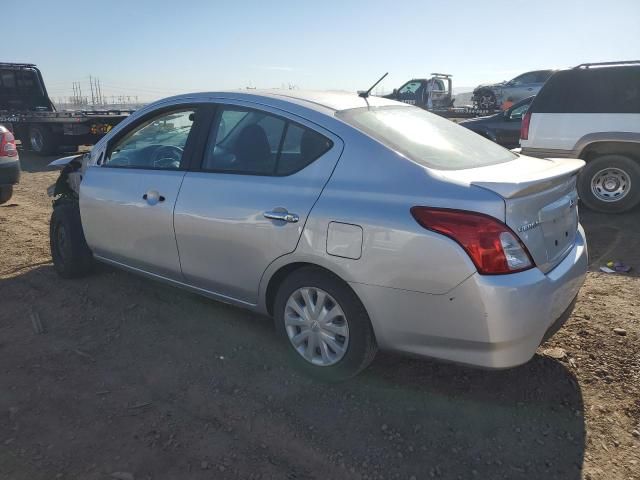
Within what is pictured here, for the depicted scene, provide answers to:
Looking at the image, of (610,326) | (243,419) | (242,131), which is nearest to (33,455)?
(243,419)

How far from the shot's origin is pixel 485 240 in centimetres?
234

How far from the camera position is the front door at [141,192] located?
356 centimetres

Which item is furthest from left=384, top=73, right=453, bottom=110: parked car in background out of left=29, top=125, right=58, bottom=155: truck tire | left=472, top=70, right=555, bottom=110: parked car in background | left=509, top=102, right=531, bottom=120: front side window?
left=29, top=125, right=58, bottom=155: truck tire

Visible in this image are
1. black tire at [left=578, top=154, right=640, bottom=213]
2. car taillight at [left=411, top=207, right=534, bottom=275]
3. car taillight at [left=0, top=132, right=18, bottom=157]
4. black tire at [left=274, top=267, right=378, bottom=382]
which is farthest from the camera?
car taillight at [left=0, top=132, right=18, bottom=157]

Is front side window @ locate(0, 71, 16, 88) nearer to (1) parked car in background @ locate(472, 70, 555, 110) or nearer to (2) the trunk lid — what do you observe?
(2) the trunk lid

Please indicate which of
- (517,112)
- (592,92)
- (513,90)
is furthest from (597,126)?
(513,90)

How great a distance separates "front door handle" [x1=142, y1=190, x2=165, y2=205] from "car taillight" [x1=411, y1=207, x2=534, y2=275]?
2038mm

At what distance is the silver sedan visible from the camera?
7.89 feet

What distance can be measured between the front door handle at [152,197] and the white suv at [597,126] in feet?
18.4

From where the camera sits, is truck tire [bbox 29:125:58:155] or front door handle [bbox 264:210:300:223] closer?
front door handle [bbox 264:210:300:223]

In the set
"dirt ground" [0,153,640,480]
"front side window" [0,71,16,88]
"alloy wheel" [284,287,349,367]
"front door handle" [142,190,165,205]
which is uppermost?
"front side window" [0,71,16,88]

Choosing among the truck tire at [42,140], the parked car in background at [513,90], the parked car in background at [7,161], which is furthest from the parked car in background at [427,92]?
the parked car in background at [7,161]

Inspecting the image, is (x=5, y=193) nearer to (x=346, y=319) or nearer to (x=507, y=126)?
(x=346, y=319)

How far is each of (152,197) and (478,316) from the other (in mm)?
2352
